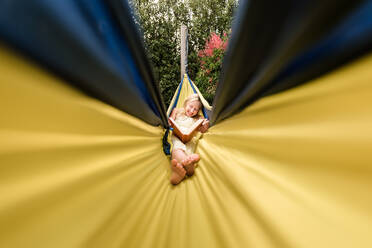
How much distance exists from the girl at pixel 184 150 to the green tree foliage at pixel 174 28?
291 centimetres

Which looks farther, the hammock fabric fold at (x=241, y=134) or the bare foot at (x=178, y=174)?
the bare foot at (x=178, y=174)

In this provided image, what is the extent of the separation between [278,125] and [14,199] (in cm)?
44

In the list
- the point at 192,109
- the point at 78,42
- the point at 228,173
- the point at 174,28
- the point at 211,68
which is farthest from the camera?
the point at 174,28

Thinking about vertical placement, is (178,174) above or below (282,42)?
below

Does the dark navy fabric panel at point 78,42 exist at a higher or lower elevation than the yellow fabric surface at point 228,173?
higher

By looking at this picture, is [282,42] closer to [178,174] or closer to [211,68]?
[178,174]

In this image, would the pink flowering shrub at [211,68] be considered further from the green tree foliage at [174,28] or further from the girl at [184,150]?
the girl at [184,150]

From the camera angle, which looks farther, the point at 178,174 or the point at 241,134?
the point at 178,174

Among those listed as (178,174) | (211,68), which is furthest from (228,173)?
(211,68)

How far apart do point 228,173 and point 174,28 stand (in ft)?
19.3

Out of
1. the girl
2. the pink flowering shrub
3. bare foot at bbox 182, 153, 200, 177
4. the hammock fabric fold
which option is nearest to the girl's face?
the girl

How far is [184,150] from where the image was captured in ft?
3.51

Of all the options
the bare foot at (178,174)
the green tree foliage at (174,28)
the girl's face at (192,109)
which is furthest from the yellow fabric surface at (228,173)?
the green tree foliage at (174,28)

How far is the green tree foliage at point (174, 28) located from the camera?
5039mm
